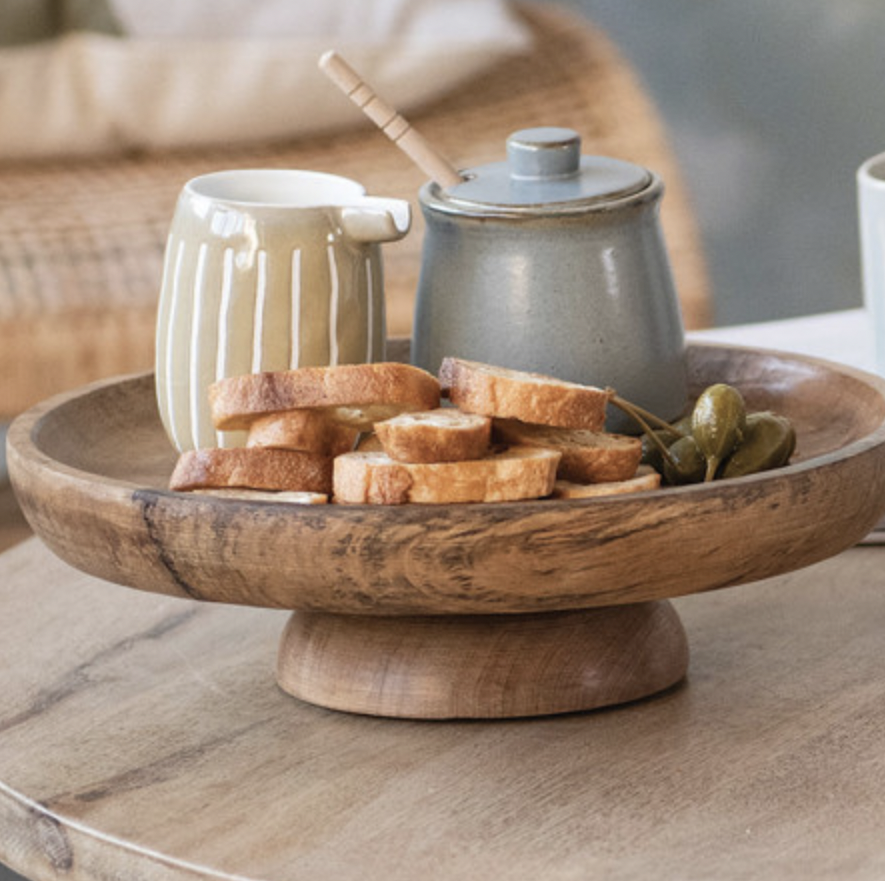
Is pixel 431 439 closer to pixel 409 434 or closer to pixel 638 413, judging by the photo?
pixel 409 434

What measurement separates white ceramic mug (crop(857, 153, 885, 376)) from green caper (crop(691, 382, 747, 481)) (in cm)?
24

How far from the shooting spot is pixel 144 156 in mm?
2051

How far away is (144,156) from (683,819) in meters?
1.55

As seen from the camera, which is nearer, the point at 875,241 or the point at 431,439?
the point at 431,439

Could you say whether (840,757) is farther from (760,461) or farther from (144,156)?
(144,156)

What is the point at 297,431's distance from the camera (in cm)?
72

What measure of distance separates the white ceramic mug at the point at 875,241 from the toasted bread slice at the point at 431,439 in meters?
0.36

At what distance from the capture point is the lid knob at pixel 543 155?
810 mm

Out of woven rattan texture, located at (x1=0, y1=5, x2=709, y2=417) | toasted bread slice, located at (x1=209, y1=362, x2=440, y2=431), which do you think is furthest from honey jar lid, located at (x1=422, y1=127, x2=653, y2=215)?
woven rattan texture, located at (x1=0, y1=5, x2=709, y2=417)

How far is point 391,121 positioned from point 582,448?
209mm

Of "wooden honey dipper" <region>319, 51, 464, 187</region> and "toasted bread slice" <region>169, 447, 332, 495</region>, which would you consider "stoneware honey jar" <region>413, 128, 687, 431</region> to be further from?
"toasted bread slice" <region>169, 447, 332, 495</region>

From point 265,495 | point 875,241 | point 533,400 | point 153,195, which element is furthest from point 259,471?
point 153,195

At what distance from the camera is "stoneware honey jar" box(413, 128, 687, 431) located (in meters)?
0.79

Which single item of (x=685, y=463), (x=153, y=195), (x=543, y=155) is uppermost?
(x=543, y=155)
